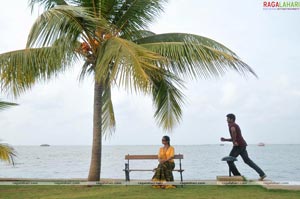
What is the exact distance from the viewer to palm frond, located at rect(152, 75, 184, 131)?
46.0ft

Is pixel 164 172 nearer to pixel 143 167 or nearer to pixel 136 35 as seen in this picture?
pixel 136 35

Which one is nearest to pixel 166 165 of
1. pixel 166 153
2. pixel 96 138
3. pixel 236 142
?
pixel 166 153

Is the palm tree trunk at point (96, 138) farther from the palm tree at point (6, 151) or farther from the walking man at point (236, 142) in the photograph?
the walking man at point (236, 142)

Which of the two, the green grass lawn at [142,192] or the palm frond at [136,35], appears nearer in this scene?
the green grass lawn at [142,192]

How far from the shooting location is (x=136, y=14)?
13.5 metres

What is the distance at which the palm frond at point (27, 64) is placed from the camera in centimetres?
1174

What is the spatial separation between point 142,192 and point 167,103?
3723 millimetres

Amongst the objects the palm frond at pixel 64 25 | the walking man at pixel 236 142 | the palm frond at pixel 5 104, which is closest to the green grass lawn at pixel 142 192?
the walking man at pixel 236 142

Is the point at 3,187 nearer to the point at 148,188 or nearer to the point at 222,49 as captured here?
the point at 148,188

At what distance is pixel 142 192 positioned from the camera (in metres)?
11.3

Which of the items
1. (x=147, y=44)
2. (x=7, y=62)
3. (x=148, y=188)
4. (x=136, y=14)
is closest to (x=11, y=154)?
(x=7, y=62)

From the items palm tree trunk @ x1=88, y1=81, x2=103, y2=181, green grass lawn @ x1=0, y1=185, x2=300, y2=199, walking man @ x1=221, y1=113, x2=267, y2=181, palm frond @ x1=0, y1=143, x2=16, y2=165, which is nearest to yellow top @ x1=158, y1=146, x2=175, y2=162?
green grass lawn @ x1=0, y1=185, x2=300, y2=199

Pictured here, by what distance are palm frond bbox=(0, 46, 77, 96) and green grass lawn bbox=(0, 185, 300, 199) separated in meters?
2.61

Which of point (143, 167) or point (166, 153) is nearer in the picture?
point (166, 153)
